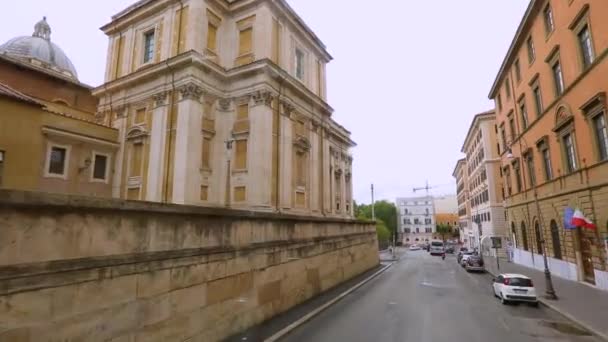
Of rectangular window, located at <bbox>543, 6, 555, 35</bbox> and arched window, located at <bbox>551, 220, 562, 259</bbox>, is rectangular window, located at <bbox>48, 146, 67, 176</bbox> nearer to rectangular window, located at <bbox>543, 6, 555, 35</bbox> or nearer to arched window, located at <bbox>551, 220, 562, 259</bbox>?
arched window, located at <bbox>551, 220, 562, 259</bbox>

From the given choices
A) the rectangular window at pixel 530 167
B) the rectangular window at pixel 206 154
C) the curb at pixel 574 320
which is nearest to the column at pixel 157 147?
the rectangular window at pixel 206 154

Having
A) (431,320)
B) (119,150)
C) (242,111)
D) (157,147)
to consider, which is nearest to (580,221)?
(431,320)

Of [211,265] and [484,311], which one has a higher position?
[211,265]

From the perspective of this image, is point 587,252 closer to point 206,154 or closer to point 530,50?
point 530,50

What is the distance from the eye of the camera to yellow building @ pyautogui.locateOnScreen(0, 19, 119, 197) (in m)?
17.0

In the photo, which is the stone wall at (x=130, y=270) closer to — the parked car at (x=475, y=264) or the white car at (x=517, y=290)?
the white car at (x=517, y=290)

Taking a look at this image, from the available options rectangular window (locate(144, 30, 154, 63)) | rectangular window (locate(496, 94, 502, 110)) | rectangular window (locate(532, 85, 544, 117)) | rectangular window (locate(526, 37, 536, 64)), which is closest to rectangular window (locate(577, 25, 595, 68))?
rectangular window (locate(532, 85, 544, 117))

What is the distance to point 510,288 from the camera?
15.9 meters

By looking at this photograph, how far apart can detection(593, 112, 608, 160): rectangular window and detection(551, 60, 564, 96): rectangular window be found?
4.62 m

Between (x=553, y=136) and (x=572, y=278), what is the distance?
31.3ft

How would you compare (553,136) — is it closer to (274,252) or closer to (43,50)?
(274,252)

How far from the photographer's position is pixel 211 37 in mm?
25234

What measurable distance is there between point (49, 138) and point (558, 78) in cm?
3271

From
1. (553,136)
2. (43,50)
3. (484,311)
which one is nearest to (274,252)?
(484,311)
